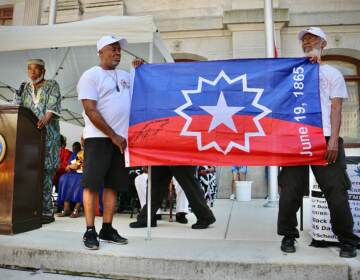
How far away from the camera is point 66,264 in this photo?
343 cm

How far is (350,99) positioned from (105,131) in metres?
8.66

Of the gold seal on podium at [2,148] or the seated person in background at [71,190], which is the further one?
the seated person in background at [71,190]

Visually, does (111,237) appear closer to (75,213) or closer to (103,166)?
(103,166)

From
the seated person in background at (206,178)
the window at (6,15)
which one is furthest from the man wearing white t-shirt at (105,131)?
the window at (6,15)

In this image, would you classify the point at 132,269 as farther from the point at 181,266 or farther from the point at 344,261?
the point at 344,261

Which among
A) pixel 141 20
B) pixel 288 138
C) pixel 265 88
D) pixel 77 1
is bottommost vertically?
pixel 288 138

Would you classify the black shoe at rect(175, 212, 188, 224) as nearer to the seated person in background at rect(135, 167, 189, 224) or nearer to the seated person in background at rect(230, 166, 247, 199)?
the seated person in background at rect(135, 167, 189, 224)

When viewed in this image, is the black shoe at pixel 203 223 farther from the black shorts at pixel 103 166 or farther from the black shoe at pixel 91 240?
the black shoe at pixel 91 240

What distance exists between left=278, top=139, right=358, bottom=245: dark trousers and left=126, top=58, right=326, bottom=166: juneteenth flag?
155mm

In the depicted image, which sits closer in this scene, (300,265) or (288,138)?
(300,265)

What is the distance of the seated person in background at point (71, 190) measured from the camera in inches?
226

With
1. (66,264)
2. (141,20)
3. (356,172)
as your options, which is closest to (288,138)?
(356,172)

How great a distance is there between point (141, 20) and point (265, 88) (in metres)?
2.58

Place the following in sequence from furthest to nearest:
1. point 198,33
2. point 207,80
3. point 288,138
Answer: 1. point 198,33
2. point 207,80
3. point 288,138
